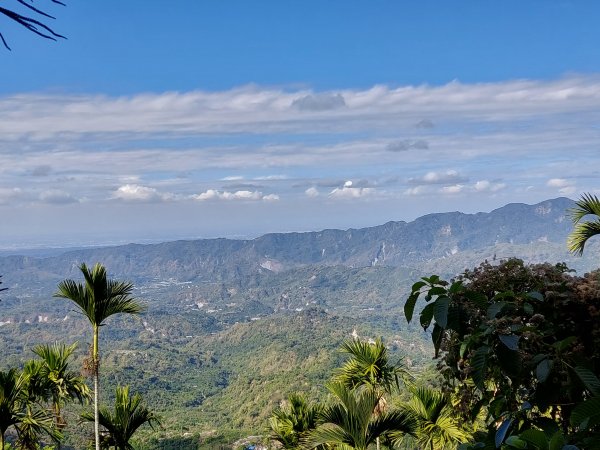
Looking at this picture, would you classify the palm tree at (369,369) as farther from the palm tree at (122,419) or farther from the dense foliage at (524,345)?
the dense foliage at (524,345)

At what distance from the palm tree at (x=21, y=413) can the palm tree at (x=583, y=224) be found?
24.8ft

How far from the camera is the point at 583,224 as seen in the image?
712cm

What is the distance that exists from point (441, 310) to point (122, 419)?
6663mm

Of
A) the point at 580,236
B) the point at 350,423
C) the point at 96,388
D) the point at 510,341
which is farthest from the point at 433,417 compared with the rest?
the point at 510,341

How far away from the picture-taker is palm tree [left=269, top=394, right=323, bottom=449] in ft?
35.0

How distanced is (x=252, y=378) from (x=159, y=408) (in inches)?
867

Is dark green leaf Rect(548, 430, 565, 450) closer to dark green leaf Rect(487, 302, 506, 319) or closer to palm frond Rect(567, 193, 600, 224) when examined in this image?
dark green leaf Rect(487, 302, 506, 319)

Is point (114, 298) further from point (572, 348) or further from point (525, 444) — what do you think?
point (525, 444)

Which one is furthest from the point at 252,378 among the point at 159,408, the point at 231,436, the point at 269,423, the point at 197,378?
the point at 269,423

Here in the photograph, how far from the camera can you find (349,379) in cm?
969

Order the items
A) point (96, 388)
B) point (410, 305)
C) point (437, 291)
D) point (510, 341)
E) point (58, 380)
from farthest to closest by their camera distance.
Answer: point (58, 380) → point (96, 388) → point (410, 305) → point (437, 291) → point (510, 341)

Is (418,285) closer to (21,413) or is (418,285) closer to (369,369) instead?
(369,369)

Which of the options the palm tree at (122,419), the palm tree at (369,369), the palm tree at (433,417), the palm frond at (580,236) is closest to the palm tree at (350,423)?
the palm tree at (433,417)

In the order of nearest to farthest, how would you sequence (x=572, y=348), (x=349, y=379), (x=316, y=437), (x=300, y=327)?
(x=572, y=348) → (x=316, y=437) → (x=349, y=379) → (x=300, y=327)
